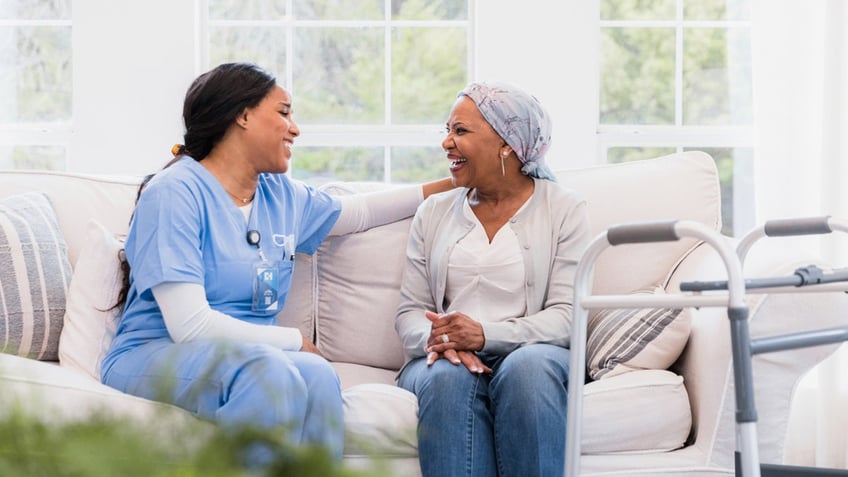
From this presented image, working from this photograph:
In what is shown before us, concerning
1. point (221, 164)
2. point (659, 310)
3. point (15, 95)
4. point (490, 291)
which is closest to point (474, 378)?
point (490, 291)

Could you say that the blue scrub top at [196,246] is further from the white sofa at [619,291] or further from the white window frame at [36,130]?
the white window frame at [36,130]

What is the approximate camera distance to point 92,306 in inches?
93.1

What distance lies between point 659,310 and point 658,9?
1788 mm

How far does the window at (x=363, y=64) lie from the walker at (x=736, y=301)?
2000 mm

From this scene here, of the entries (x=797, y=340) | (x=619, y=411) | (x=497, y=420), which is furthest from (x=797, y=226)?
(x=497, y=420)

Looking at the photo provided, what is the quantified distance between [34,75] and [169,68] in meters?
0.55

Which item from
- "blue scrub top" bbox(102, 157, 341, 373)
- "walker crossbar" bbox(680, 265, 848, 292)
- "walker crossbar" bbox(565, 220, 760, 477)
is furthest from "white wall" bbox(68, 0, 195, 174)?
"walker crossbar" bbox(680, 265, 848, 292)

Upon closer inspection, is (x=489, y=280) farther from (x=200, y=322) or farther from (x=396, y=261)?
(x=200, y=322)

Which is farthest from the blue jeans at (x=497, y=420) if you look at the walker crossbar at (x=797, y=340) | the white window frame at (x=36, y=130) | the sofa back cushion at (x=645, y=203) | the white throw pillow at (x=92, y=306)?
the white window frame at (x=36, y=130)

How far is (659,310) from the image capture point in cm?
232

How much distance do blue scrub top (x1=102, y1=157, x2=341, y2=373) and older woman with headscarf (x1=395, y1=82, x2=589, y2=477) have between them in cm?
38

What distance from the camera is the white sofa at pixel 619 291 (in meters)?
2.18

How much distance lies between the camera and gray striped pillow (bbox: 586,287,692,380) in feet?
7.55

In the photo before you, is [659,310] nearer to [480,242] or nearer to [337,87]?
[480,242]
